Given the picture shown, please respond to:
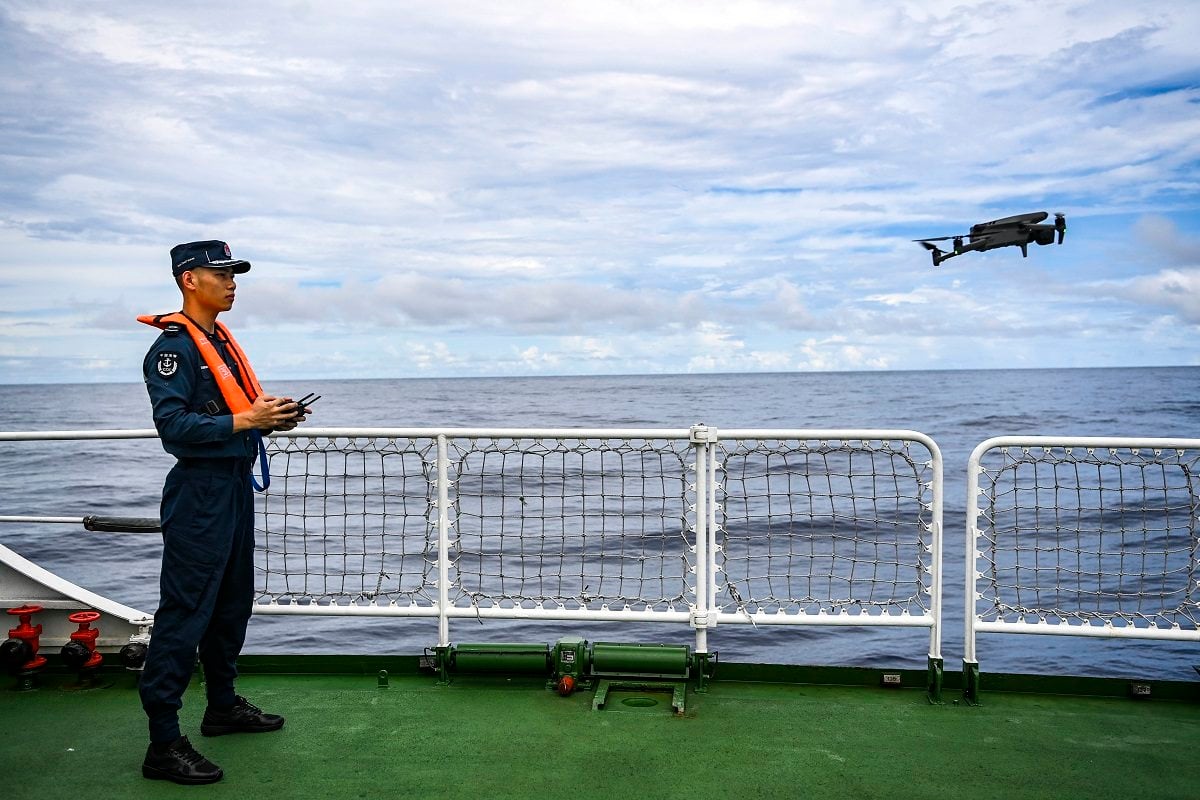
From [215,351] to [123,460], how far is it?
3548 centimetres

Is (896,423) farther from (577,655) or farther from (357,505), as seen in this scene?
Result: (577,655)

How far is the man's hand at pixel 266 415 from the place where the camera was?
3402 mm

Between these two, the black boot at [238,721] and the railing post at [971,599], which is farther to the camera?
the railing post at [971,599]

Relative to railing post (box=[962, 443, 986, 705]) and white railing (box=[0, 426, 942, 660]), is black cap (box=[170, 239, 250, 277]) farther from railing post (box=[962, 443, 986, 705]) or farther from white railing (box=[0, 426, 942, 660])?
railing post (box=[962, 443, 986, 705])

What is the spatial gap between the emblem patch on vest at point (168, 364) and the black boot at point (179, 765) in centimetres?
128

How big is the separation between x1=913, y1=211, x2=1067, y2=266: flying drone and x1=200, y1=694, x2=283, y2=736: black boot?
13.7 feet

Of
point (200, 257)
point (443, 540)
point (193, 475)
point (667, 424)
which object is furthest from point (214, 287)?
point (667, 424)

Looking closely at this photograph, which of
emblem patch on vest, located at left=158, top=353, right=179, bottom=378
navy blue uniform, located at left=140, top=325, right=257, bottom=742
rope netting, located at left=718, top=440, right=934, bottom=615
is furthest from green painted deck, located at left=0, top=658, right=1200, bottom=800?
emblem patch on vest, located at left=158, top=353, right=179, bottom=378

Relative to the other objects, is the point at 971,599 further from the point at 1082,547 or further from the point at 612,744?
the point at 1082,547

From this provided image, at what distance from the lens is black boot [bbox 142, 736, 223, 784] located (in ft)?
11.4

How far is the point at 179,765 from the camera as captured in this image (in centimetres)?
350

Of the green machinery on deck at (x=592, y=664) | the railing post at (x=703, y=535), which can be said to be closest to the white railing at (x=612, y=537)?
the railing post at (x=703, y=535)

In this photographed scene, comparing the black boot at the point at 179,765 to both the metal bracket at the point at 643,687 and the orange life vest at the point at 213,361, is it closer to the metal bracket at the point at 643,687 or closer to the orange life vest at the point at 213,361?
the orange life vest at the point at 213,361

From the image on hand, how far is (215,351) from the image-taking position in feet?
11.6
